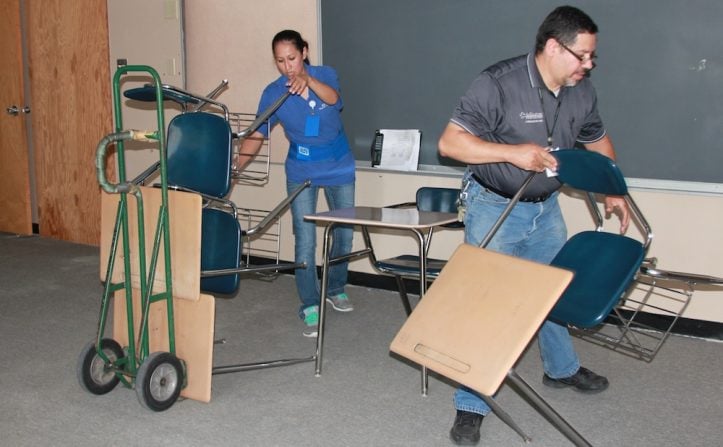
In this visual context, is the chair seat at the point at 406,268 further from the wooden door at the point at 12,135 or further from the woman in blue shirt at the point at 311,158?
the wooden door at the point at 12,135

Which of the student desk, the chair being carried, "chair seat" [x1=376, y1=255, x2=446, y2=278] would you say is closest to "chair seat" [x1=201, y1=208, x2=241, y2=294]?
the student desk

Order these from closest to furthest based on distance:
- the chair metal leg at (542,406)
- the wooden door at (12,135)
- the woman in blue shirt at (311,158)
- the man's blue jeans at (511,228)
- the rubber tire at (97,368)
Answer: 1. the chair metal leg at (542,406)
2. the man's blue jeans at (511,228)
3. the rubber tire at (97,368)
4. the woman in blue shirt at (311,158)
5. the wooden door at (12,135)

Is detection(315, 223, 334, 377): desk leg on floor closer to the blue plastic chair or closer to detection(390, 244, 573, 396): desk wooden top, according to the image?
the blue plastic chair

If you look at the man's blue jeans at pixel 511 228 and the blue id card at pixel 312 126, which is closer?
the man's blue jeans at pixel 511 228

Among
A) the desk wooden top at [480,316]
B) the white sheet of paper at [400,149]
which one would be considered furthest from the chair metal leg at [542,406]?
the white sheet of paper at [400,149]

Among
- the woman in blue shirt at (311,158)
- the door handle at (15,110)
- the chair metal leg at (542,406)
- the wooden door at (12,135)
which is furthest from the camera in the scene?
the door handle at (15,110)

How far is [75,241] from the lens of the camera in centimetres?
602

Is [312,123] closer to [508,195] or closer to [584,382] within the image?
[508,195]

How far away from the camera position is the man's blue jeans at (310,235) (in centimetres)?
380

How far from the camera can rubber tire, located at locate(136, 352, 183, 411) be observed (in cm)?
274

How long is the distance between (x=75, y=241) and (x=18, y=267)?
92cm

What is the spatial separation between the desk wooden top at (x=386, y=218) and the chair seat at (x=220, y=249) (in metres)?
0.36

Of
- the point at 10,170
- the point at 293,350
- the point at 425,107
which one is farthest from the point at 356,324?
the point at 10,170

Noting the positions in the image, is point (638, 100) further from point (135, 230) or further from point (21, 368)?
point (21, 368)
